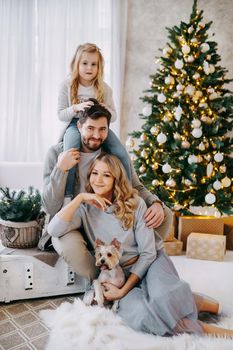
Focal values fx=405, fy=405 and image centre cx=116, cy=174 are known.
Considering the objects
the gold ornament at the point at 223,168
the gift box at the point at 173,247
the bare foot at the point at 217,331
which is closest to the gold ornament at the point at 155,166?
the gold ornament at the point at 223,168

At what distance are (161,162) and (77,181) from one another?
123 centimetres

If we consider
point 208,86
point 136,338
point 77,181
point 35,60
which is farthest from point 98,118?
point 35,60

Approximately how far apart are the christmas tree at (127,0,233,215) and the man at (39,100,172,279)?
0.95m

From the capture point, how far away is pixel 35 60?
4219mm

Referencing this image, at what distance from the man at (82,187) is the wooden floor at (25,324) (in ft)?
1.08

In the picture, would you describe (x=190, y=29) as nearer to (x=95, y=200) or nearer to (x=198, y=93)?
(x=198, y=93)

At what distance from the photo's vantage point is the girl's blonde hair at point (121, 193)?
6.90 feet

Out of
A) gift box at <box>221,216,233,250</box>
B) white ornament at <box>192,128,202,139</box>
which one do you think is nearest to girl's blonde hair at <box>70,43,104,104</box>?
white ornament at <box>192,128,202,139</box>

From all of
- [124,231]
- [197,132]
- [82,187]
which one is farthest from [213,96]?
[124,231]

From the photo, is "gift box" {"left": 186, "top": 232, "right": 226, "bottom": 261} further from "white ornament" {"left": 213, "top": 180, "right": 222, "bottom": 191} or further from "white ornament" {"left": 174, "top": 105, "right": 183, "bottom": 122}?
"white ornament" {"left": 174, "top": 105, "right": 183, "bottom": 122}

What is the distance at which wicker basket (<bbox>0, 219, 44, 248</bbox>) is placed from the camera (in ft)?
8.00

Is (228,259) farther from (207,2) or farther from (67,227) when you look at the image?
(207,2)

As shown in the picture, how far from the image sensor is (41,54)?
4195mm

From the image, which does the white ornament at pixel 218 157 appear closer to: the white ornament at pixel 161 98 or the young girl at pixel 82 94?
the white ornament at pixel 161 98
